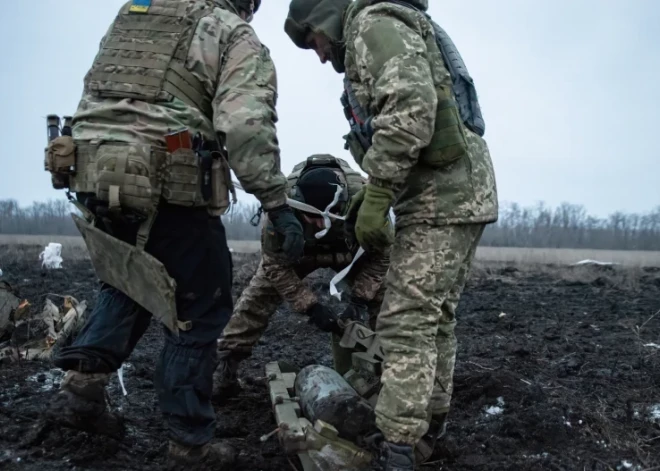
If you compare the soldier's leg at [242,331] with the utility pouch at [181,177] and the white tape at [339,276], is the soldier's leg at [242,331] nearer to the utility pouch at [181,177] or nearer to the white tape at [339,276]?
the white tape at [339,276]

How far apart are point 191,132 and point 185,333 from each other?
3.13 feet

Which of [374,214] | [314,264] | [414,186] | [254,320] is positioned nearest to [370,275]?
[314,264]

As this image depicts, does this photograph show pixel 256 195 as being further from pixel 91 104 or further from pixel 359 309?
pixel 359 309

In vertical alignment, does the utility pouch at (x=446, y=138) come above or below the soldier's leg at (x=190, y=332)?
above

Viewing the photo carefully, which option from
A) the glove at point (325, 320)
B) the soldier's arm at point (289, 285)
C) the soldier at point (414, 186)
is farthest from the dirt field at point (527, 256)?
the soldier at point (414, 186)

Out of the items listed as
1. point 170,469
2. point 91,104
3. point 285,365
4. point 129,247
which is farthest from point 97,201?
point 285,365

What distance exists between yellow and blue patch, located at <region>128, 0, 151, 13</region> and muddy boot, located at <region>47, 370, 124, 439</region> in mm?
1801

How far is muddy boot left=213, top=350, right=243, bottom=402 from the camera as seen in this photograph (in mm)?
4418

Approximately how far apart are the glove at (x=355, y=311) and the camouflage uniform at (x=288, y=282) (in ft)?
0.14

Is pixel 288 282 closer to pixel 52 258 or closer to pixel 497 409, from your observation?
pixel 497 409

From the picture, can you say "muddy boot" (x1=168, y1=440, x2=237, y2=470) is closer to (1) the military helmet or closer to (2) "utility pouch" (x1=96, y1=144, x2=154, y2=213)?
(2) "utility pouch" (x1=96, y1=144, x2=154, y2=213)

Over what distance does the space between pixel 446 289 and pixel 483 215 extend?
414mm

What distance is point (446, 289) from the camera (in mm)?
3100

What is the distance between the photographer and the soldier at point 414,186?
9.37 ft
